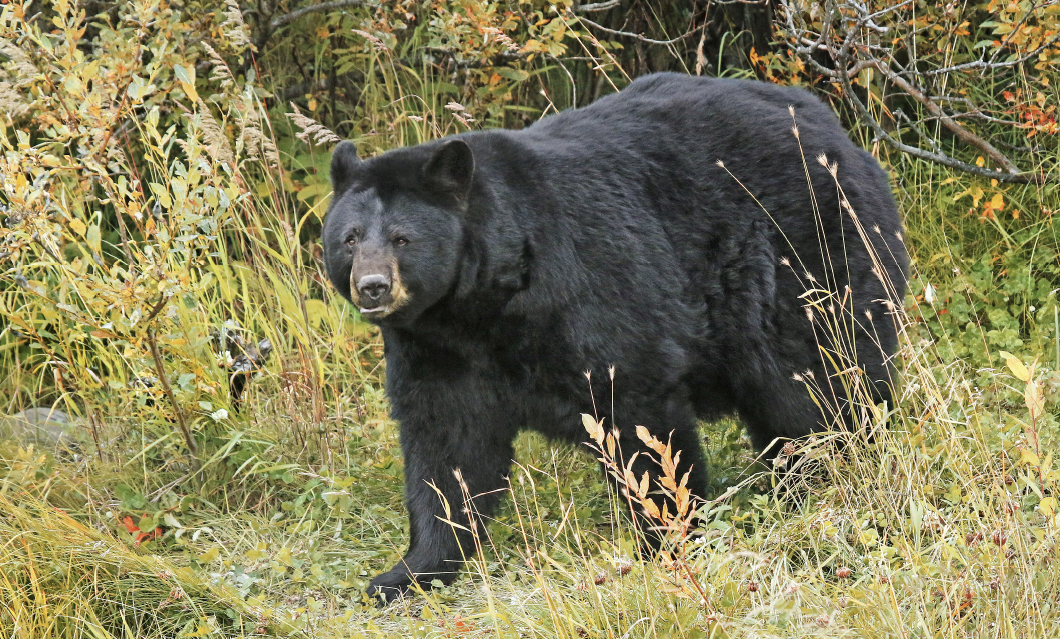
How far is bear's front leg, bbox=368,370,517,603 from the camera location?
3.78m

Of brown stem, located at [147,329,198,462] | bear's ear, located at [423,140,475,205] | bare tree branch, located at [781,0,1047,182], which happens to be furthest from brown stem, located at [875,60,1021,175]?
brown stem, located at [147,329,198,462]

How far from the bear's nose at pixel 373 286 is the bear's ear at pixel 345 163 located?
469 millimetres

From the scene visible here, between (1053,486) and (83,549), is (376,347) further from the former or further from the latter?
(1053,486)

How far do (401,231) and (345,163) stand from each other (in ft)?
1.21

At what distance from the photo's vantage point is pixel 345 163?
371cm

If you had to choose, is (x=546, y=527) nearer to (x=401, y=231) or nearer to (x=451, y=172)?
(x=401, y=231)

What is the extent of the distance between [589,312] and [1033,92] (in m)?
3.37

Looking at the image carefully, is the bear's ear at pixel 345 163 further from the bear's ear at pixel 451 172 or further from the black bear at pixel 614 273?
the bear's ear at pixel 451 172

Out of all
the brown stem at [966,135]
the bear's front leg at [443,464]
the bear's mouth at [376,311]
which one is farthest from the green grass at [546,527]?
the bear's mouth at [376,311]

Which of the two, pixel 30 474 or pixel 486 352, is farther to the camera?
pixel 30 474

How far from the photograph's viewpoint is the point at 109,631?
3377 mm

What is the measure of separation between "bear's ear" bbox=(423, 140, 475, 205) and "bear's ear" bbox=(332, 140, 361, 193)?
0.30m

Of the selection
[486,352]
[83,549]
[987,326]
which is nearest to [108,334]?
[83,549]

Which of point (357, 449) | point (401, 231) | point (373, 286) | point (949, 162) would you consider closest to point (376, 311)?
point (373, 286)
